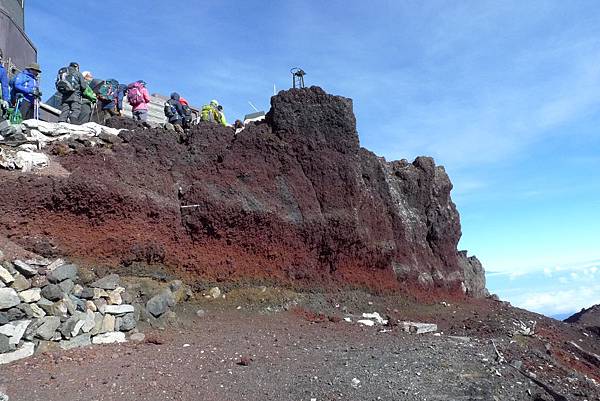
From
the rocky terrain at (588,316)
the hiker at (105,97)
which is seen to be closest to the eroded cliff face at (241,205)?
the hiker at (105,97)

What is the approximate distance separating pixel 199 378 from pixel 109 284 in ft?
9.67

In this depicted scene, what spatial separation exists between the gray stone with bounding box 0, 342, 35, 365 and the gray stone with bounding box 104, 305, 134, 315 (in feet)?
4.59

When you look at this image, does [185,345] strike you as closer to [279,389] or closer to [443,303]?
[279,389]

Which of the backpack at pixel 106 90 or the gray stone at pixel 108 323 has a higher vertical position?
the backpack at pixel 106 90

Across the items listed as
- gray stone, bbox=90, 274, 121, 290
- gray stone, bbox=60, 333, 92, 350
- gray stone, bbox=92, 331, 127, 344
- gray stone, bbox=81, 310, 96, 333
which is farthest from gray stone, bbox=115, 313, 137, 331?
gray stone, bbox=90, 274, 121, 290

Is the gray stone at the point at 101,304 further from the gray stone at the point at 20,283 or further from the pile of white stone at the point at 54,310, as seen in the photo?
the gray stone at the point at 20,283

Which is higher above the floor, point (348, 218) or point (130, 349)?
point (348, 218)

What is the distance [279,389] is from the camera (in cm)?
717

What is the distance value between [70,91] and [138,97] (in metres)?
2.18

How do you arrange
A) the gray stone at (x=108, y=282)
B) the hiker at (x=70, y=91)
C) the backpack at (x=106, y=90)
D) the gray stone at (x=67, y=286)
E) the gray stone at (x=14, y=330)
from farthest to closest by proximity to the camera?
the backpack at (x=106, y=90)
the hiker at (x=70, y=91)
the gray stone at (x=108, y=282)
the gray stone at (x=67, y=286)
the gray stone at (x=14, y=330)

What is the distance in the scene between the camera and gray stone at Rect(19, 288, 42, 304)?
26.3 ft

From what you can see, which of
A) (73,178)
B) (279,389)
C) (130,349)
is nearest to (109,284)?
(130,349)

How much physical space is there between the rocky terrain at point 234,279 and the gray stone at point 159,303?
1.4 inches

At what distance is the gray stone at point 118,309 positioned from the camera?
886 cm
